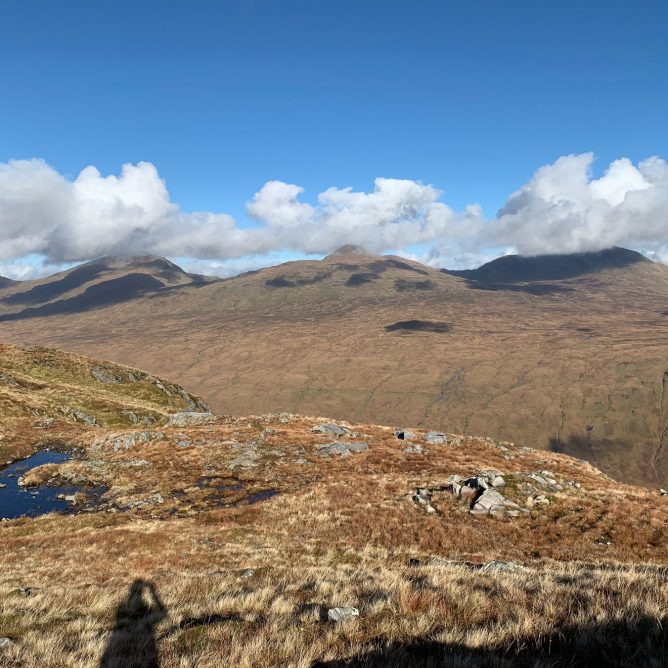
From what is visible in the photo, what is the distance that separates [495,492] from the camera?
2478 cm

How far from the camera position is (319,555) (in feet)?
59.2

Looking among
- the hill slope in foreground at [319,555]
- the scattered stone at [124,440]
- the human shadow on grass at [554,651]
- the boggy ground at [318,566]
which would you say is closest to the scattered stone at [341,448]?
the hill slope in foreground at [319,555]

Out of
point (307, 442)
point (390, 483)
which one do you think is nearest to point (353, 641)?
point (390, 483)

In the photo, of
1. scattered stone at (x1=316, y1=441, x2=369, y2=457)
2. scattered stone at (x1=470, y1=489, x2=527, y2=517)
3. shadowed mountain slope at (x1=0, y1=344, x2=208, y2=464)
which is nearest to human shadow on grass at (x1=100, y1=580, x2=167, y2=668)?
scattered stone at (x1=470, y1=489, x2=527, y2=517)

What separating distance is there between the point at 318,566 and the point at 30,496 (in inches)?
1046

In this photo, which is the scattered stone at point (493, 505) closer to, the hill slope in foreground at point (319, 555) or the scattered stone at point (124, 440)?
the hill slope in foreground at point (319, 555)

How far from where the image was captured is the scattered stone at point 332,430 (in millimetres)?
50281

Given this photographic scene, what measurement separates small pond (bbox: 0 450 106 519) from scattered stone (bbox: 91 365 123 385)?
4868cm

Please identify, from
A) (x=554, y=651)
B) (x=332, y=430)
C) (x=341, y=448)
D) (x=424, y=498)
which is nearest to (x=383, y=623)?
(x=554, y=651)

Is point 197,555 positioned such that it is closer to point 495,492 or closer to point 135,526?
point 135,526

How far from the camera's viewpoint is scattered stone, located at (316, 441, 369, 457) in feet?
134

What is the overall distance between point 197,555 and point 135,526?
25.2 feet

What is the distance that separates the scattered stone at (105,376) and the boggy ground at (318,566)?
143 feet

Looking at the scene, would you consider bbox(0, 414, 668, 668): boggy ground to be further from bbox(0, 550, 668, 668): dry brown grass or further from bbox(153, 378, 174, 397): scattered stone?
bbox(153, 378, 174, 397): scattered stone
